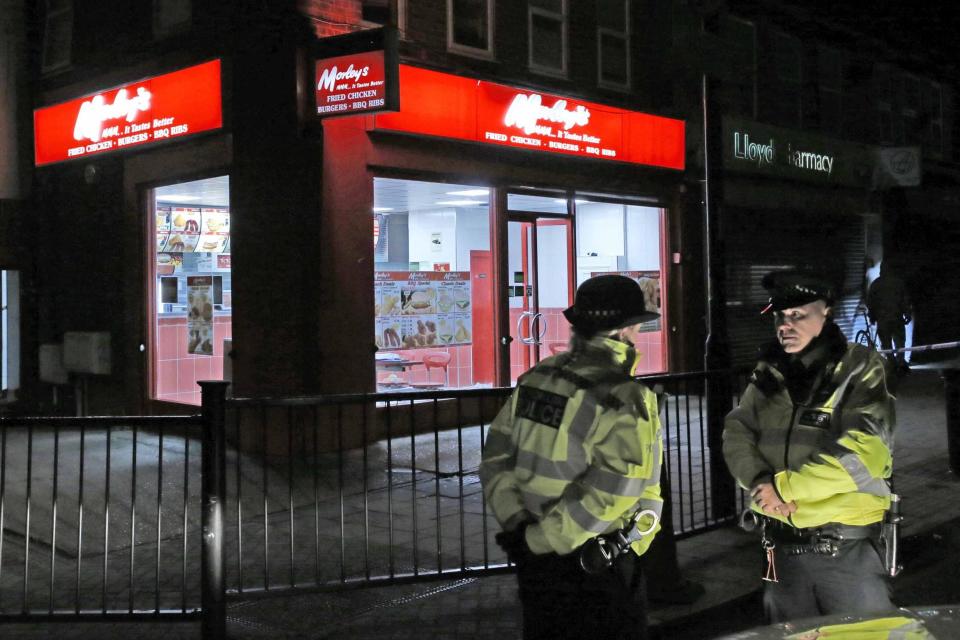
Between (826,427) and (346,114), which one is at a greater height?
(346,114)

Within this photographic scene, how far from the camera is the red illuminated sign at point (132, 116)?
1108 cm

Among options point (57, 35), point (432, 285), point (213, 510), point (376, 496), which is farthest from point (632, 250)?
point (213, 510)

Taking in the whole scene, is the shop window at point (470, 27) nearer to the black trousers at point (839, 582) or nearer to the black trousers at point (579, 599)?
the black trousers at point (839, 582)

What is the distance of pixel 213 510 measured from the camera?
16.8ft

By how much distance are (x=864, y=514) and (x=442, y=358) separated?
9115 millimetres

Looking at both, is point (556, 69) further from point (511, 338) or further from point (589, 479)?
point (589, 479)

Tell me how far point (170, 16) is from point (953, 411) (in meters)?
9.89

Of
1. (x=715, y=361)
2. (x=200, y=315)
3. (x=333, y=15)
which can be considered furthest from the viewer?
(x=200, y=315)

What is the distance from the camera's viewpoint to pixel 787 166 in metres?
17.5

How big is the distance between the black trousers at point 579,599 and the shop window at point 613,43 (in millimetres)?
11738

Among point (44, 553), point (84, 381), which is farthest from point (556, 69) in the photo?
point (44, 553)

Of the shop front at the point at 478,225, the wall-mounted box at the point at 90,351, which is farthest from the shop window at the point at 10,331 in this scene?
the shop front at the point at 478,225

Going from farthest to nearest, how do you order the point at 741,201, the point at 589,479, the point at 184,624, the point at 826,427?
the point at 741,201
the point at 184,624
the point at 826,427
the point at 589,479

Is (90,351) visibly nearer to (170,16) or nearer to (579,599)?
(170,16)
